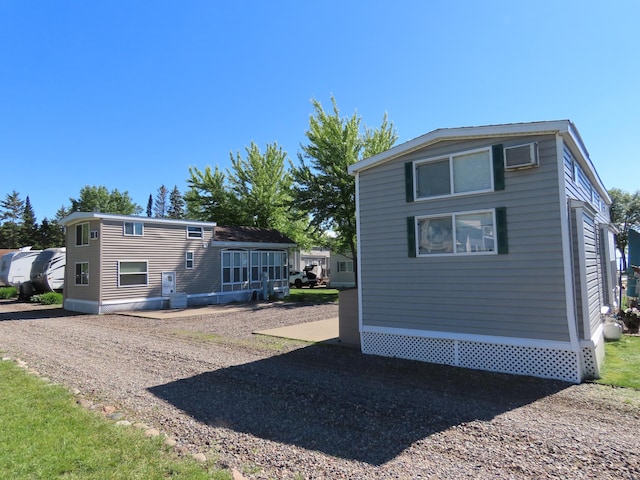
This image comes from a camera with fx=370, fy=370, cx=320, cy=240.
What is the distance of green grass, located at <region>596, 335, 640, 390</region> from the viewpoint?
17.9 feet

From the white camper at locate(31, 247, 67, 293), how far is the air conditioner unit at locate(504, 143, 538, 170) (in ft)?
76.1

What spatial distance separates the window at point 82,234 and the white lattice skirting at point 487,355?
44.7 feet

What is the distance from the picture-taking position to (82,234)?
16016 millimetres

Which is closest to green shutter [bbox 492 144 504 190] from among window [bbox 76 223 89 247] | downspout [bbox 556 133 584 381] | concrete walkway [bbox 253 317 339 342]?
downspout [bbox 556 133 584 381]

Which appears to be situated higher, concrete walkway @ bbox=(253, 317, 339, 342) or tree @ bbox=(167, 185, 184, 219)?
tree @ bbox=(167, 185, 184, 219)

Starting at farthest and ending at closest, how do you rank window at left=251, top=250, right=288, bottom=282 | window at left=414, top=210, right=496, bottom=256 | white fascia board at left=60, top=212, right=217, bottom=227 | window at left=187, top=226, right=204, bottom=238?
window at left=251, top=250, right=288, bottom=282 → window at left=187, top=226, right=204, bottom=238 → white fascia board at left=60, top=212, right=217, bottom=227 → window at left=414, top=210, right=496, bottom=256

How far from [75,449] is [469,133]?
6939mm

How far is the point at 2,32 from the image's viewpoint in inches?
394

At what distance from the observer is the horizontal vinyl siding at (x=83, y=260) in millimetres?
15094

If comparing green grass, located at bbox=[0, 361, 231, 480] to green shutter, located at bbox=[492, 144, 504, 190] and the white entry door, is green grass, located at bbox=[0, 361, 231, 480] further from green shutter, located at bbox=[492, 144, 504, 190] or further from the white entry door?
the white entry door

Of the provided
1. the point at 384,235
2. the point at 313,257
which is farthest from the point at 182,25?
the point at 313,257

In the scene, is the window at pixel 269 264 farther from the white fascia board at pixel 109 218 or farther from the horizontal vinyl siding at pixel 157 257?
the white fascia board at pixel 109 218

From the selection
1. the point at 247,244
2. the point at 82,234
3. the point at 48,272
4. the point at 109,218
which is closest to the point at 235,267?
the point at 247,244

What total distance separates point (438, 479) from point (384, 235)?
16.6 feet
